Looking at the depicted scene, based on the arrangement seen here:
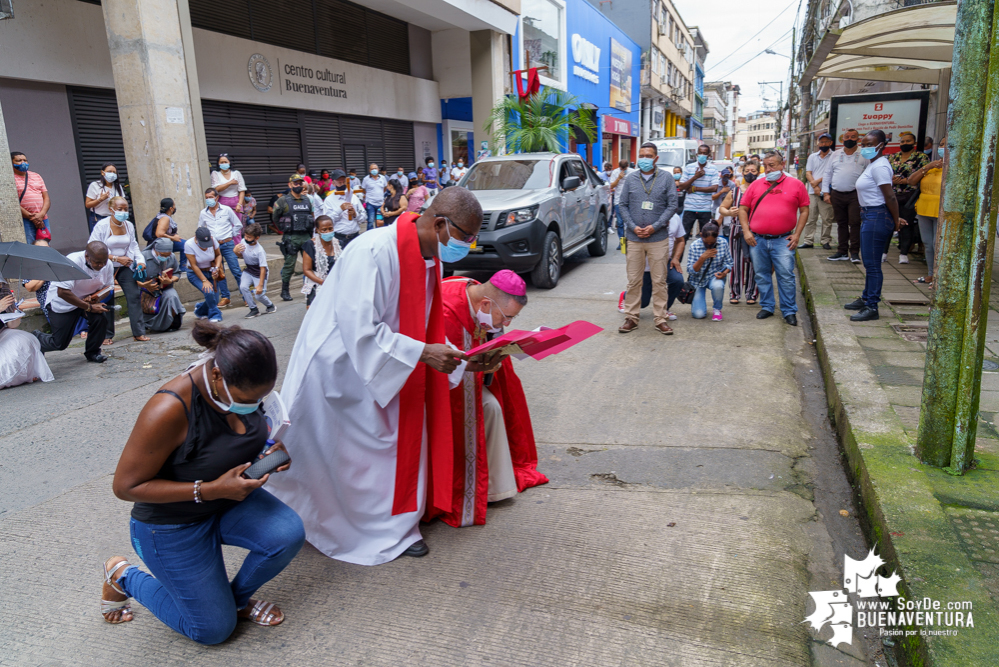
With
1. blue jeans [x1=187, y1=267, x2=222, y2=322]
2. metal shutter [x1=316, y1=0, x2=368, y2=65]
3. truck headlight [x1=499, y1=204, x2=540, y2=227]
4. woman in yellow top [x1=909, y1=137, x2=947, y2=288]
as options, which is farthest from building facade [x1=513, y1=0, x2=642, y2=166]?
woman in yellow top [x1=909, y1=137, x2=947, y2=288]

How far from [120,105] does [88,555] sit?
8.83 meters

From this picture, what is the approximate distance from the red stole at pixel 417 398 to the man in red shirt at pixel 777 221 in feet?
16.7

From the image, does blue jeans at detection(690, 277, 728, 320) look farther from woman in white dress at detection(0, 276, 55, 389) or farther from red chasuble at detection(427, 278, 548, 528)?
woman in white dress at detection(0, 276, 55, 389)

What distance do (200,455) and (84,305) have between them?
212 inches

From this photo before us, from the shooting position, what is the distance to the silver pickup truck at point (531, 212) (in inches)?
358

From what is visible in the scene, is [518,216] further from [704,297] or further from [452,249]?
[452,249]

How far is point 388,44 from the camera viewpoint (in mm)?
19906

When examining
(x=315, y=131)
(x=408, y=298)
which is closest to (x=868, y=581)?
(x=408, y=298)

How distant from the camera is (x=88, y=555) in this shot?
11.1 feet

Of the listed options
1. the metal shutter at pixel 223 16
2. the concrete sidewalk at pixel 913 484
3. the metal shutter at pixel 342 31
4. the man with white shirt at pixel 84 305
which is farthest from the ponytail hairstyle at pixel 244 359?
the metal shutter at pixel 342 31

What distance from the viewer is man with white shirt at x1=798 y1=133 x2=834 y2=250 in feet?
36.1

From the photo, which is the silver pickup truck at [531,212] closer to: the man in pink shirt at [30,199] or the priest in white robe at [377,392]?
the man in pink shirt at [30,199]

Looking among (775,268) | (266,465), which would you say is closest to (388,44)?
(775,268)

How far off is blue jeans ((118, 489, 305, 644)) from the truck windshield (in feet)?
26.0
